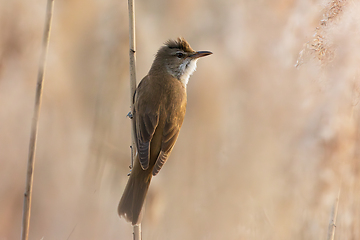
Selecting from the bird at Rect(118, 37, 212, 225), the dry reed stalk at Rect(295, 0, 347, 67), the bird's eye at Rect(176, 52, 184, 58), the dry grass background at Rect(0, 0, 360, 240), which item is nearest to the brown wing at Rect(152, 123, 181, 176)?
the bird at Rect(118, 37, 212, 225)

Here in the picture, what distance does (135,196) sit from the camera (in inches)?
68.0

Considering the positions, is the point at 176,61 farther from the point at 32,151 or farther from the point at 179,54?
the point at 32,151

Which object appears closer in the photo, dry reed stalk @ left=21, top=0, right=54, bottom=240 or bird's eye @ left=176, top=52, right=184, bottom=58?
dry reed stalk @ left=21, top=0, right=54, bottom=240

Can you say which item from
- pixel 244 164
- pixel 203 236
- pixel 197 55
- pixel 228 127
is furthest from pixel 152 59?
pixel 203 236

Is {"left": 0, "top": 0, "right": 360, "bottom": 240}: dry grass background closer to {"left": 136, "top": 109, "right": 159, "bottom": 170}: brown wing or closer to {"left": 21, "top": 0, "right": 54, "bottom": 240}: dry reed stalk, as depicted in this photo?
{"left": 136, "top": 109, "right": 159, "bottom": 170}: brown wing

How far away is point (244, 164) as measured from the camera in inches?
93.7

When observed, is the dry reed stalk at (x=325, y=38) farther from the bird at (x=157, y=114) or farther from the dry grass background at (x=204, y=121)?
the bird at (x=157, y=114)

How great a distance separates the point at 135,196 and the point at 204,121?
2.87ft

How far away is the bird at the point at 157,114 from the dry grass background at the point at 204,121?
24cm

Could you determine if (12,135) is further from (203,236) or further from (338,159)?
(338,159)

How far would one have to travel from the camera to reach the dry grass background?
202 cm

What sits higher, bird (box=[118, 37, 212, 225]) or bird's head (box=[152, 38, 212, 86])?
bird's head (box=[152, 38, 212, 86])

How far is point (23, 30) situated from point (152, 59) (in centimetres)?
91

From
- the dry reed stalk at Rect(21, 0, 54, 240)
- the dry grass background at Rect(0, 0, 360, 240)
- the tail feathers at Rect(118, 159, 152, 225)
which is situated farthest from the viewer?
the dry grass background at Rect(0, 0, 360, 240)
